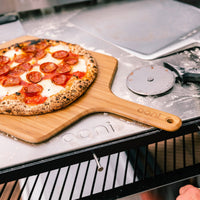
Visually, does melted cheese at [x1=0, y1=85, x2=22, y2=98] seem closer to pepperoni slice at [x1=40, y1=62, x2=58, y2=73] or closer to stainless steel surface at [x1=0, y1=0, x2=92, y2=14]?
pepperoni slice at [x1=40, y1=62, x2=58, y2=73]

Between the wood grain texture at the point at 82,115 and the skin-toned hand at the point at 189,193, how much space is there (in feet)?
0.78

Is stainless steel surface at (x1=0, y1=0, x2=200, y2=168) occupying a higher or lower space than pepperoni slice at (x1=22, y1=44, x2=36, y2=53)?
lower

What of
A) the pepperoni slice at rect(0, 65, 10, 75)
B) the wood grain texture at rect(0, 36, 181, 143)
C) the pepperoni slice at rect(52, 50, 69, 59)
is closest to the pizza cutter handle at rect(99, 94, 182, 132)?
the wood grain texture at rect(0, 36, 181, 143)

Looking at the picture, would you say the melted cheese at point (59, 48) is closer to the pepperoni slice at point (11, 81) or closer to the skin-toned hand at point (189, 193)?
the pepperoni slice at point (11, 81)

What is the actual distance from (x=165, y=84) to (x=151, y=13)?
2.61 feet

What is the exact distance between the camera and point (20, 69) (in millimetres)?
1060

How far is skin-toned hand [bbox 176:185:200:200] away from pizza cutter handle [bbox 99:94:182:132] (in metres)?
0.24

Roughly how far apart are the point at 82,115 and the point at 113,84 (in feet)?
0.72

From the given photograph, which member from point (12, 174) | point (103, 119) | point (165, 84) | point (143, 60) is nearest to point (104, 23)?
point (143, 60)

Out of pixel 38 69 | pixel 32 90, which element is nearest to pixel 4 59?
pixel 38 69

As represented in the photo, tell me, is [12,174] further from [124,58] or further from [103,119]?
[124,58]

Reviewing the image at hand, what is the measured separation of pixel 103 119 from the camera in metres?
0.83

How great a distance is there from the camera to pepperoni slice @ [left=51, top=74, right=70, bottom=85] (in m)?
0.96

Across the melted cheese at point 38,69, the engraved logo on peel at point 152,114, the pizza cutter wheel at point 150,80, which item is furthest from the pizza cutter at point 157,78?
the melted cheese at point 38,69
